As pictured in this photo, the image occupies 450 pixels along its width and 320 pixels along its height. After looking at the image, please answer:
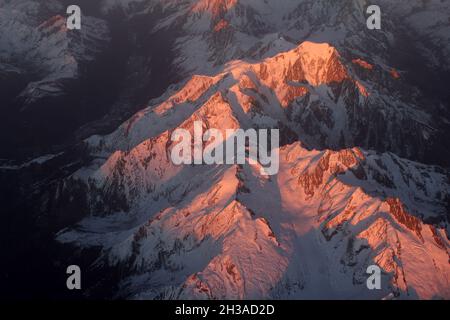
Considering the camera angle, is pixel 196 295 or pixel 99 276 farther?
pixel 99 276

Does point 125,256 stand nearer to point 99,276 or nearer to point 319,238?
point 99,276

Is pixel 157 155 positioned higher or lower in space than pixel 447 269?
higher

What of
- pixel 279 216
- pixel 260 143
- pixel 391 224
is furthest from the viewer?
pixel 260 143

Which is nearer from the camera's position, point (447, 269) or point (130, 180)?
point (447, 269)
